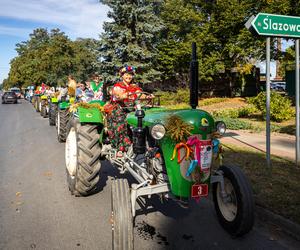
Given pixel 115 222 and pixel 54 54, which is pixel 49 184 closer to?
pixel 115 222

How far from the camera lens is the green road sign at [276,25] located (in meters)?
6.01

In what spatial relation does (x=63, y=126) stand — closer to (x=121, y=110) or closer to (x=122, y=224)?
(x=121, y=110)

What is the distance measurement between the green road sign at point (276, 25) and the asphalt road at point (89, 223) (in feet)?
11.0

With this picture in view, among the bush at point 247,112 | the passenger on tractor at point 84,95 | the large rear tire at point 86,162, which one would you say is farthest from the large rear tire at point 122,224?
the bush at point 247,112

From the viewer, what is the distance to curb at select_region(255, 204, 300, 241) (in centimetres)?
389

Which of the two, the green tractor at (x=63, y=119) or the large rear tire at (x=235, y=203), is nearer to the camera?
the large rear tire at (x=235, y=203)

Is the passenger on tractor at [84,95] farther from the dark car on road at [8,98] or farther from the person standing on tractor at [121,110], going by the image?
the dark car on road at [8,98]

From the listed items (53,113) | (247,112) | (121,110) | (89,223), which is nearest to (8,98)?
(53,113)

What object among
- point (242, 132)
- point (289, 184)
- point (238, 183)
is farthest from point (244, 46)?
point (238, 183)

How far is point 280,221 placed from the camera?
13.6 ft

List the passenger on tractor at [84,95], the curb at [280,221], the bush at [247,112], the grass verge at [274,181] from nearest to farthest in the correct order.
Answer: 1. the curb at [280,221]
2. the grass verge at [274,181]
3. the passenger on tractor at [84,95]
4. the bush at [247,112]

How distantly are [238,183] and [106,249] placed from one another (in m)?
1.71

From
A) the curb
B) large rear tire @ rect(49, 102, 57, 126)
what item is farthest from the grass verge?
large rear tire @ rect(49, 102, 57, 126)

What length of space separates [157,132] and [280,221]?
6.69ft
